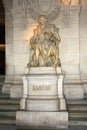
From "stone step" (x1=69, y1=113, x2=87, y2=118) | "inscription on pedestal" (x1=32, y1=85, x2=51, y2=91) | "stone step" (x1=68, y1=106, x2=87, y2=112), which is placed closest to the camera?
"inscription on pedestal" (x1=32, y1=85, x2=51, y2=91)

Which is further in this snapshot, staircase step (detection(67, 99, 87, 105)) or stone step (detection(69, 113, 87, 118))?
staircase step (detection(67, 99, 87, 105))

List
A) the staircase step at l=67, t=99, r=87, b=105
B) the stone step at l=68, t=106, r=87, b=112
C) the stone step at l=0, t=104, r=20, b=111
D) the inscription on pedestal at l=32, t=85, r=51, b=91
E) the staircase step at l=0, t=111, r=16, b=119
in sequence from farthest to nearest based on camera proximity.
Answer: the staircase step at l=67, t=99, r=87, b=105 < the stone step at l=0, t=104, r=20, b=111 < the stone step at l=68, t=106, r=87, b=112 < the staircase step at l=0, t=111, r=16, b=119 < the inscription on pedestal at l=32, t=85, r=51, b=91

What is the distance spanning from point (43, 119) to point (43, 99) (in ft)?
2.21

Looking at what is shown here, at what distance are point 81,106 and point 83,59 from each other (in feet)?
10.2

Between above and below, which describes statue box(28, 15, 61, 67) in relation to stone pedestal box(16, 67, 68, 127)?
above

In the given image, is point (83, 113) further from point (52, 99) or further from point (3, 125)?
point (3, 125)

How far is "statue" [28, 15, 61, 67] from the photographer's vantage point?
42.9 feet

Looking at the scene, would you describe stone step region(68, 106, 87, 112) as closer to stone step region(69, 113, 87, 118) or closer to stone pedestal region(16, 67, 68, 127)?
stone step region(69, 113, 87, 118)

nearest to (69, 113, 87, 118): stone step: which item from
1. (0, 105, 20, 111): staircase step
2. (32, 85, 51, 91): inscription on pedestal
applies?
(32, 85, 51, 91): inscription on pedestal

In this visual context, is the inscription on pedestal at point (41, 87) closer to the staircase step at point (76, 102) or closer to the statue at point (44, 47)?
the statue at point (44, 47)

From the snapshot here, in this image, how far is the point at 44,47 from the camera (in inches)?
522

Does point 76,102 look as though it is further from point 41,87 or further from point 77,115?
point 41,87

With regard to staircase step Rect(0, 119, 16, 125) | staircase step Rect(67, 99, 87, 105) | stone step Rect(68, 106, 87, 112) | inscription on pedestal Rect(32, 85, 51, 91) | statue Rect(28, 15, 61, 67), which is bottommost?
staircase step Rect(0, 119, 16, 125)

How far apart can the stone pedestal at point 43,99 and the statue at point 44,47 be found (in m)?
0.26
